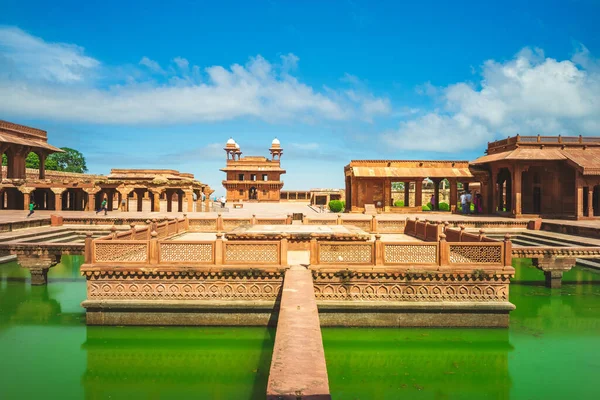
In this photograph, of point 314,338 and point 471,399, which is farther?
point 471,399

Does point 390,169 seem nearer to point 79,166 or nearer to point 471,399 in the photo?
point 471,399

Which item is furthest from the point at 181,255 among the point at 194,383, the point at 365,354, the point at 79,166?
the point at 79,166

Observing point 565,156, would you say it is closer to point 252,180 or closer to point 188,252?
point 188,252

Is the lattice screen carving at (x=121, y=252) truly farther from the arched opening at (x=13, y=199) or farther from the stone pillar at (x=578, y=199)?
the arched opening at (x=13, y=199)

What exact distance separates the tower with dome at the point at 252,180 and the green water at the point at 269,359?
166 ft

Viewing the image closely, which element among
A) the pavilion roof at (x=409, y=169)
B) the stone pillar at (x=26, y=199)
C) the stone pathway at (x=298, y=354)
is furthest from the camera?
the stone pillar at (x=26, y=199)

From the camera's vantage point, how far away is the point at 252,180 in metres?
62.1

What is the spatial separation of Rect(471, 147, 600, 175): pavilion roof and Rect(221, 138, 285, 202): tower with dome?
38517mm

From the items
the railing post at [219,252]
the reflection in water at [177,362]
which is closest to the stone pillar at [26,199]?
the reflection in water at [177,362]

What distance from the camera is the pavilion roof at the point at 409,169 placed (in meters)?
29.8

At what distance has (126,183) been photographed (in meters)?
30.9

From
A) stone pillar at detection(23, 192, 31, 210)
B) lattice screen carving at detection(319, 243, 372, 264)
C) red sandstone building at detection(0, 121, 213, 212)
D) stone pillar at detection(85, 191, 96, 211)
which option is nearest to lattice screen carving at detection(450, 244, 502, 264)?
lattice screen carving at detection(319, 243, 372, 264)

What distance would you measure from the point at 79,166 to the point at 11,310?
7820 cm

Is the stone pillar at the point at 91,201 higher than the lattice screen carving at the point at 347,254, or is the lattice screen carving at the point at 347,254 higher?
the stone pillar at the point at 91,201
